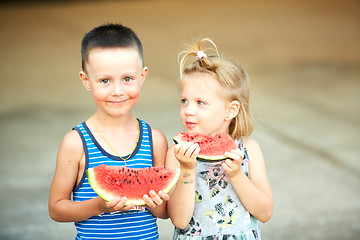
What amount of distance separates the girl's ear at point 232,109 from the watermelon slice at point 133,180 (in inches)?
20.7

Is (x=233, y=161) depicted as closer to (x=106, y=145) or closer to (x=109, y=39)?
(x=106, y=145)

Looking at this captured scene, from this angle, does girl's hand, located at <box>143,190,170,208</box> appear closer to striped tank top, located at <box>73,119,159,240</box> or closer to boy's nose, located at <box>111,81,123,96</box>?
striped tank top, located at <box>73,119,159,240</box>

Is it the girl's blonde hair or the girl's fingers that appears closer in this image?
the girl's fingers

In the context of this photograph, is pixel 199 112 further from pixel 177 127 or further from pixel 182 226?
pixel 177 127

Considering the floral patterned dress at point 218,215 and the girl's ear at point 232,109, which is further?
the girl's ear at point 232,109

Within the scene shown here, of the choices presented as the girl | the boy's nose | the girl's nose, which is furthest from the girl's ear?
the boy's nose

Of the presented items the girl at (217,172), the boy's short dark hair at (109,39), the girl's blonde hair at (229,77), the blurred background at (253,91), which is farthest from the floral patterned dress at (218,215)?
the blurred background at (253,91)

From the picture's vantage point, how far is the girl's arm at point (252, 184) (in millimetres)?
2846

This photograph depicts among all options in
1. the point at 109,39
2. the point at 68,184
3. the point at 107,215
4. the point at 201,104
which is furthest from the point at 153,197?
the point at 109,39

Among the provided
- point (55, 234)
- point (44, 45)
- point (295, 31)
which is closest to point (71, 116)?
point (55, 234)

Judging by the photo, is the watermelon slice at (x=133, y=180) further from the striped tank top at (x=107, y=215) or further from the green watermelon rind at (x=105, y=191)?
the striped tank top at (x=107, y=215)

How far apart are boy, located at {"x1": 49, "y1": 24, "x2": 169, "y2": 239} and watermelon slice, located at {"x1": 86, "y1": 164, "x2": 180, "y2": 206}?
0.10 metres

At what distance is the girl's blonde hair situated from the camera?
3.12 m

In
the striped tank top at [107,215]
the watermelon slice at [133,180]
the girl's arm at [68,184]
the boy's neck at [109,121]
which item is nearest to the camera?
the watermelon slice at [133,180]
